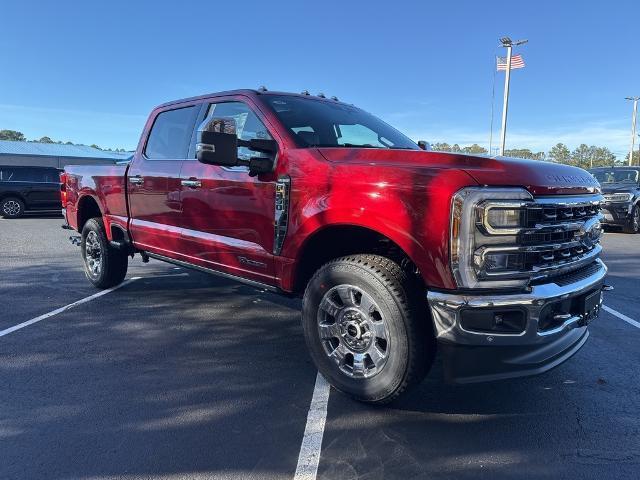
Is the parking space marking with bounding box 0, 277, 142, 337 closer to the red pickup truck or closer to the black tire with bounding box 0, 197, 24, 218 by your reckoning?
the red pickup truck

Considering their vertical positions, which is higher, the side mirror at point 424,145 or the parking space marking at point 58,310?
the side mirror at point 424,145

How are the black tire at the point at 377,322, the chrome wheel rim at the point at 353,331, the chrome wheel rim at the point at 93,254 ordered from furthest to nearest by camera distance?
1. the chrome wheel rim at the point at 93,254
2. the chrome wheel rim at the point at 353,331
3. the black tire at the point at 377,322

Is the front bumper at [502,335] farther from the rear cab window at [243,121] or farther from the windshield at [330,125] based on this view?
the rear cab window at [243,121]

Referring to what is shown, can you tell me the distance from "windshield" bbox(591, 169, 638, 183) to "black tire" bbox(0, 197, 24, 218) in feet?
58.2

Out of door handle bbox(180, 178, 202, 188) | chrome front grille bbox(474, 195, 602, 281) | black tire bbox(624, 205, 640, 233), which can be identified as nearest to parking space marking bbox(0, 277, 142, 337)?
door handle bbox(180, 178, 202, 188)

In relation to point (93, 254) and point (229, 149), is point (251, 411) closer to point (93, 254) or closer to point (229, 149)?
point (229, 149)

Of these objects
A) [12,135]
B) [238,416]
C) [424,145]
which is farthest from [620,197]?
[12,135]

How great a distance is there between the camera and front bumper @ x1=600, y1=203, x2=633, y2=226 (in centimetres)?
1267

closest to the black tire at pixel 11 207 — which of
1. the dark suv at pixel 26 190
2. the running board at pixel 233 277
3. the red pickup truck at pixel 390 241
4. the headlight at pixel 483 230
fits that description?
the dark suv at pixel 26 190

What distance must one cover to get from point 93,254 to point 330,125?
147 inches

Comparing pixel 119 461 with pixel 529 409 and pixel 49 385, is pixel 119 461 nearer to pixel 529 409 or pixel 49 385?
pixel 49 385

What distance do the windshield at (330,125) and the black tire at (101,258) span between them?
2.99 m

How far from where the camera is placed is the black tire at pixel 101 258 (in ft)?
19.3

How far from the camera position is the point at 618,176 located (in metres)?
14.1
